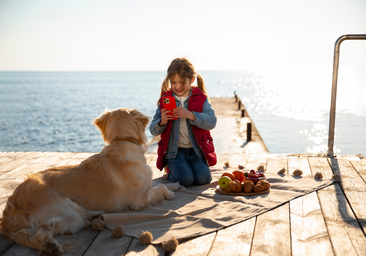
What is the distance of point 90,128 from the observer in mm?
26375

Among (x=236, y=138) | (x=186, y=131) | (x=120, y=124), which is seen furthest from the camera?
(x=236, y=138)

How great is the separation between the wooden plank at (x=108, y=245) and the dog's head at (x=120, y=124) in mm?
1009

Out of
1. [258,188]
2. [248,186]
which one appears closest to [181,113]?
[248,186]

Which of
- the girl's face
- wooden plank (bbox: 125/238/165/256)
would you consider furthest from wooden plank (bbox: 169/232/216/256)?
the girl's face

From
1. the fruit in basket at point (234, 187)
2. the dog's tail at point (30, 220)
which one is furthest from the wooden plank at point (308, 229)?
the dog's tail at point (30, 220)

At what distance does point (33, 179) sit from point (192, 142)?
229 centimetres

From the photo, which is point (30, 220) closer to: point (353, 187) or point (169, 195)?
point (169, 195)

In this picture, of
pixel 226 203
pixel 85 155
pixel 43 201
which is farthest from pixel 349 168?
pixel 85 155

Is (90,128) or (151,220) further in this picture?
(90,128)

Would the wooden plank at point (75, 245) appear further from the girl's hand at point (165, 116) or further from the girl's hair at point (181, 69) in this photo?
the girl's hair at point (181, 69)

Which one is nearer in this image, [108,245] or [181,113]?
[108,245]

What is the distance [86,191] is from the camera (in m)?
3.01

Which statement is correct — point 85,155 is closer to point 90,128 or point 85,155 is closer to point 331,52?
point 331,52

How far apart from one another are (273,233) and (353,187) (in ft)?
6.29
